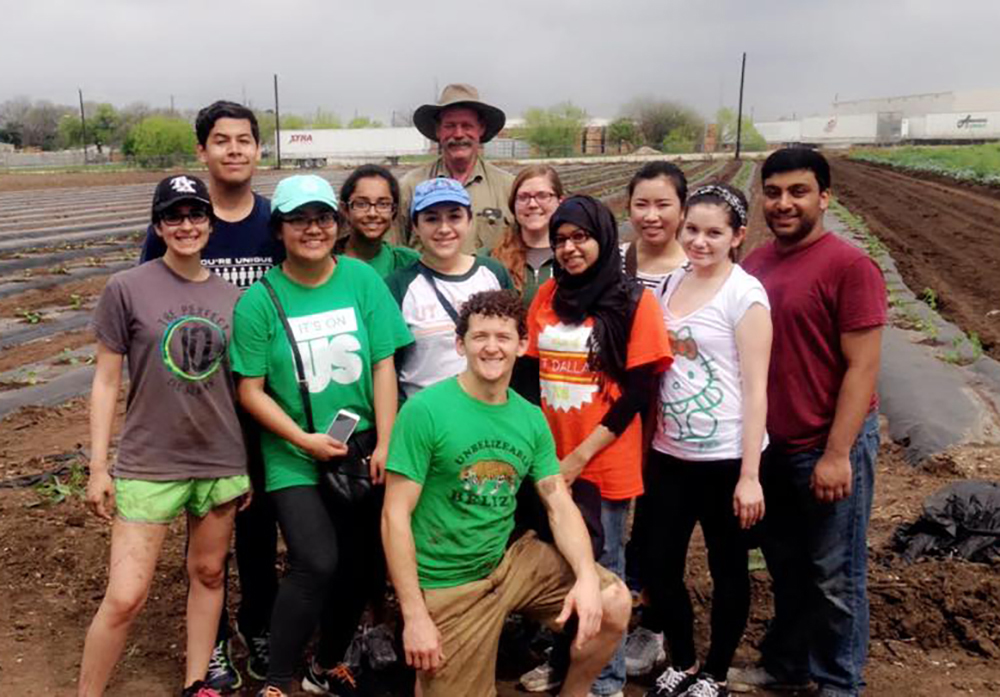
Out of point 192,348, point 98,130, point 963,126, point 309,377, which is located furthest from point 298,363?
point 963,126

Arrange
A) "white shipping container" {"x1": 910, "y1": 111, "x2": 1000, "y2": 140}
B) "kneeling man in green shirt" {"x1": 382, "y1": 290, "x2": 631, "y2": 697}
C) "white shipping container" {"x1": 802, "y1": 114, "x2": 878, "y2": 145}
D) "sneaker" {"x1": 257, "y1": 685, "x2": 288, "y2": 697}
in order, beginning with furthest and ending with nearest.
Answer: "white shipping container" {"x1": 802, "y1": 114, "x2": 878, "y2": 145}, "white shipping container" {"x1": 910, "y1": 111, "x2": 1000, "y2": 140}, "sneaker" {"x1": 257, "y1": 685, "x2": 288, "y2": 697}, "kneeling man in green shirt" {"x1": 382, "y1": 290, "x2": 631, "y2": 697}

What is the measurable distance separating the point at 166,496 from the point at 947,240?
55.8 ft

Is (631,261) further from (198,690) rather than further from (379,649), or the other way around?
(198,690)

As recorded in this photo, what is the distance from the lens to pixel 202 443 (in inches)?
114

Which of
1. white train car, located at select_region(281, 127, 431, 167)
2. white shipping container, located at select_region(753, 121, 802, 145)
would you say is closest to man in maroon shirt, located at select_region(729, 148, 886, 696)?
white train car, located at select_region(281, 127, 431, 167)

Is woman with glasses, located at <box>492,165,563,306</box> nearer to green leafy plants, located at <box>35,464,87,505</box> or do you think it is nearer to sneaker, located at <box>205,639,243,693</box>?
sneaker, located at <box>205,639,243,693</box>

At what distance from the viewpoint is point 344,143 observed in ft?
242

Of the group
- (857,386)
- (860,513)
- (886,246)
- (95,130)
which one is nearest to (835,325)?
(857,386)

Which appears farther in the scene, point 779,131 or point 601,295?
point 779,131

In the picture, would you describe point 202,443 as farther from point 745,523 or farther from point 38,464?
point 38,464

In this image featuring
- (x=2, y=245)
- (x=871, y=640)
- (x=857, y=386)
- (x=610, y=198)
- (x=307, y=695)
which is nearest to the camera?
(x=857, y=386)

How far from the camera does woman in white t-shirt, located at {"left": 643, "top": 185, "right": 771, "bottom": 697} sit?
2.91 meters

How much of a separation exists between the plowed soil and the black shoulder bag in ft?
24.8

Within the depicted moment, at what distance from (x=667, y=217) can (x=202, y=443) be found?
185 centimetres
